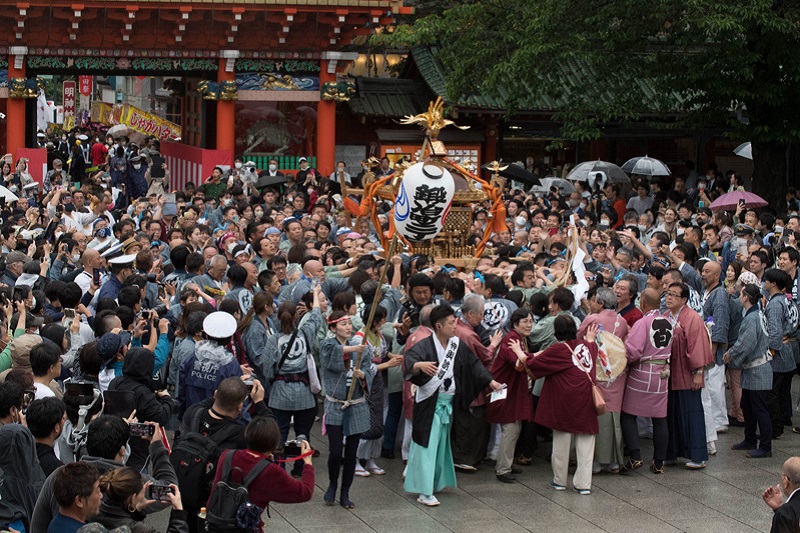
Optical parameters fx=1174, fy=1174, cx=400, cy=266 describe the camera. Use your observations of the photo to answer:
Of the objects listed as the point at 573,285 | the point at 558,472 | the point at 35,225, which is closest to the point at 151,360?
the point at 558,472

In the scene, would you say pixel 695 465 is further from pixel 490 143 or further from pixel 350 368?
pixel 490 143

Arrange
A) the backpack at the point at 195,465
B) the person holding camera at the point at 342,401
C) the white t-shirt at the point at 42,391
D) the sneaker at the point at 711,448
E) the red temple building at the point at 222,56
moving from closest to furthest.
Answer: the backpack at the point at 195,465 < the white t-shirt at the point at 42,391 < the person holding camera at the point at 342,401 < the sneaker at the point at 711,448 < the red temple building at the point at 222,56

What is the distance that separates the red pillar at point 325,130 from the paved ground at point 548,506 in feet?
44.5

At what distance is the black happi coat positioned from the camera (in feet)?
28.5

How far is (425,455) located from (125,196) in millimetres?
14395

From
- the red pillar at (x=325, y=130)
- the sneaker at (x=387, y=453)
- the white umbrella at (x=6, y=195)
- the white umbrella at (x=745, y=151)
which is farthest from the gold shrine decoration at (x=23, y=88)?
the sneaker at (x=387, y=453)

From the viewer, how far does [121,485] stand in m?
5.66

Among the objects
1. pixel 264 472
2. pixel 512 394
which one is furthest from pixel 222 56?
pixel 264 472

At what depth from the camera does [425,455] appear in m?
8.72

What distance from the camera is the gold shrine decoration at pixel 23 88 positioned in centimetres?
2180

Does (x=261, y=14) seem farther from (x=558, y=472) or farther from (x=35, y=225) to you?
(x=558, y=472)

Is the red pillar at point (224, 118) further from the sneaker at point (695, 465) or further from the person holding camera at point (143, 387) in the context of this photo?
the person holding camera at point (143, 387)

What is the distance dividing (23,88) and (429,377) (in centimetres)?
1564

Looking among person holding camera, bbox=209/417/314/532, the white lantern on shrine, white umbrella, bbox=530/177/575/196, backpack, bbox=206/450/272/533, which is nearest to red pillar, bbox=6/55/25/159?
white umbrella, bbox=530/177/575/196
